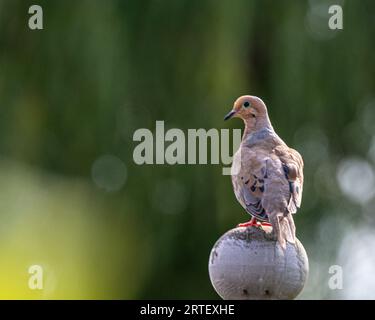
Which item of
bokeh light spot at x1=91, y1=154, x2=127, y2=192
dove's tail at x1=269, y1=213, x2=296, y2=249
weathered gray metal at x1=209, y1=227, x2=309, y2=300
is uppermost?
bokeh light spot at x1=91, y1=154, x2=127, y2=192

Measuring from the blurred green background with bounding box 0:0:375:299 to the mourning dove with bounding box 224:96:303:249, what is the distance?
7.30 feet

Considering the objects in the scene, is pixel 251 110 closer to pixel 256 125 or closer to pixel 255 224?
pixel 256 125

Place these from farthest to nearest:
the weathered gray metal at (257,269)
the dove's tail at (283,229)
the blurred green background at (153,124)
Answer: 1. the blurred green background at (153,124)
2. the dove's tail at (283,229)
3. the weathered gray metal at (257,269)

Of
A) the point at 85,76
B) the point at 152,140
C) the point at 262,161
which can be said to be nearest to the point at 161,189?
the point at 152,140

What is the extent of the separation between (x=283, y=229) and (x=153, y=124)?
2.76 m

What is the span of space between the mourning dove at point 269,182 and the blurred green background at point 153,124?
2.22 m

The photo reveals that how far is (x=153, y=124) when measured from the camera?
6.59 meters

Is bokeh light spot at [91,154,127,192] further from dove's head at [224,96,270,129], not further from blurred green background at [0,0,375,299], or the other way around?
dove's head at [224,96,270,129]

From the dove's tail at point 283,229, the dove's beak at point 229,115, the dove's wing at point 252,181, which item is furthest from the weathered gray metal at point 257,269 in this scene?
the dove's beak at point 229,115

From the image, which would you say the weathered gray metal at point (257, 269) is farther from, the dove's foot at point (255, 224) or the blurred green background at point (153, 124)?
the blurred green background at point (153, 124)

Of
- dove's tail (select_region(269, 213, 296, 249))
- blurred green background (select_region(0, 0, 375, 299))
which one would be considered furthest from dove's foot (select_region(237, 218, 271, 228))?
blurred green background (select_region(0, 0, 375, 299))

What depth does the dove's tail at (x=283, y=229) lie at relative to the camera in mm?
3876

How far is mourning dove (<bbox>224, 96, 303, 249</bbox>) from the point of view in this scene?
401 cm
